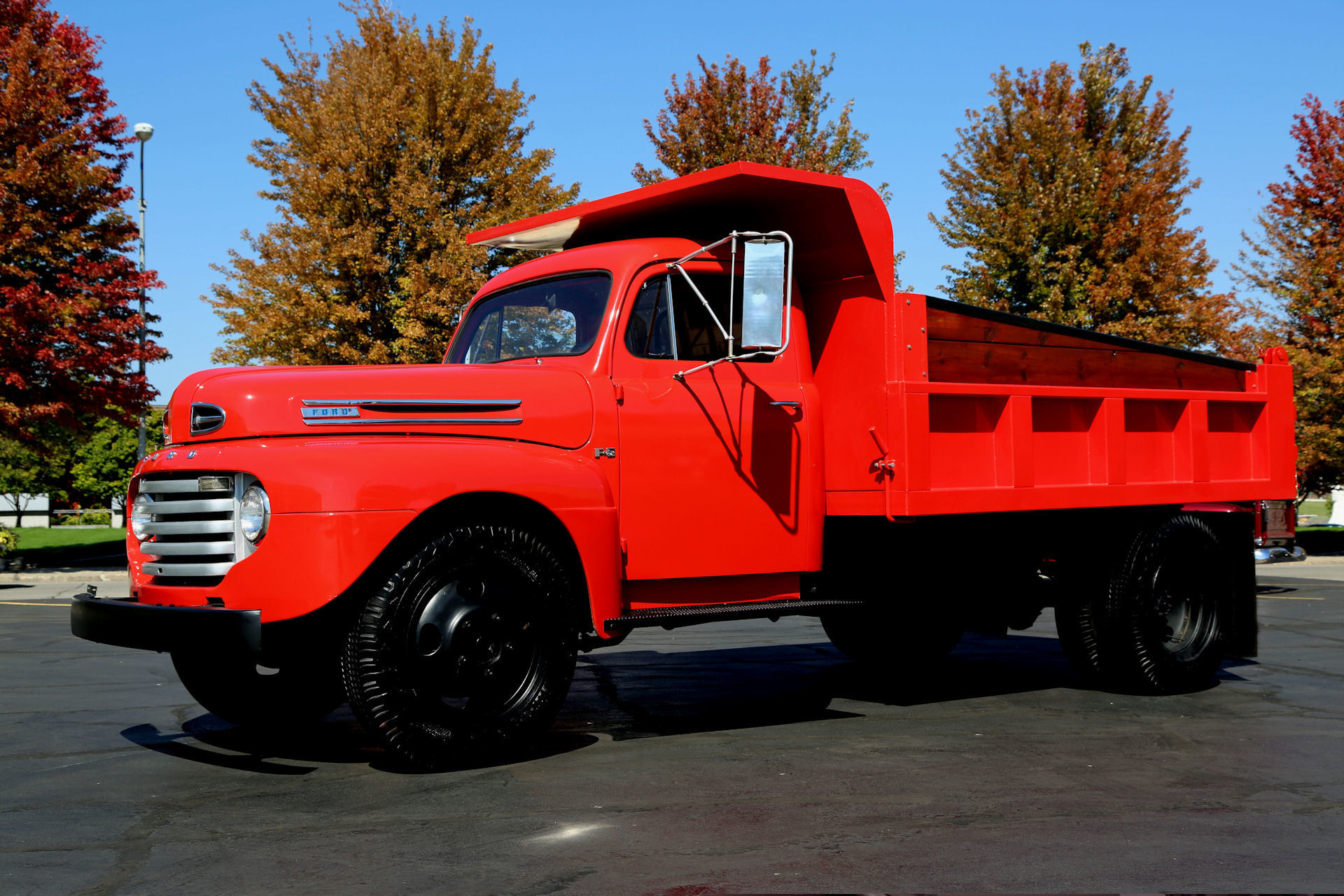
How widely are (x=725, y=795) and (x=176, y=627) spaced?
2.39 meters

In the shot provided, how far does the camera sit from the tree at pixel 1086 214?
22.2 meters

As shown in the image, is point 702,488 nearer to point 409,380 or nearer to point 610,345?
point 610,345

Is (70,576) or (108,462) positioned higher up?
(108,462)

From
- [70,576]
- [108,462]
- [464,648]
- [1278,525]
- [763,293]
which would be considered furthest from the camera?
[108,462]

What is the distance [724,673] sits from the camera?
29.2 feet

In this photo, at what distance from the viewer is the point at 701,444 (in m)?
6.30

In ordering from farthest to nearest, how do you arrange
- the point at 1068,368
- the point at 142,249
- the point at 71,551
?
the point at 71,551, the point at 142,249, the point at 1068,368

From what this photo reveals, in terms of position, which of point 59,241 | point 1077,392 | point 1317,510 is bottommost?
point 1317,510

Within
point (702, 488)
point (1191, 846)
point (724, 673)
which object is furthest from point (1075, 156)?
point (1191, 846)

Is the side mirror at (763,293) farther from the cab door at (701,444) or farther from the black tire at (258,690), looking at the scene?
the black tire at (258,690)

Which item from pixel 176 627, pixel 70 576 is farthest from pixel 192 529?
pixel 70 576

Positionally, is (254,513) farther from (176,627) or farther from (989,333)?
(989,333)

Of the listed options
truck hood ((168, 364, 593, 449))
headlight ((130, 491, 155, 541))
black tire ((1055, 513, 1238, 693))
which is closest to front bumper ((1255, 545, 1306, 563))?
black tire ((1055, 513, 1238, 693))

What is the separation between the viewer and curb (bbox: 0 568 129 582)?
62.0 ft
